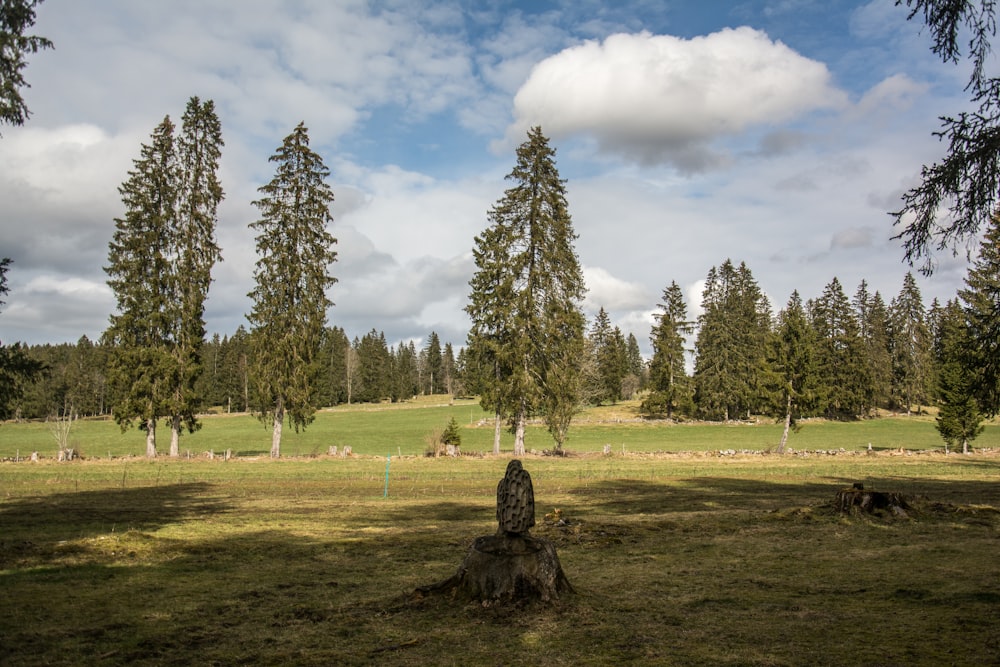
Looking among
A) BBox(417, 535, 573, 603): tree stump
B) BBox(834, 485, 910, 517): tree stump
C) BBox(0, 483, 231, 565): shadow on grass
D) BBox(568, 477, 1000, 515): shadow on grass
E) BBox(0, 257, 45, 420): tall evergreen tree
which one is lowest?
BBox(568, 477, 1000, 515): shadow on grass

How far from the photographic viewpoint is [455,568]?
10688 millimetres

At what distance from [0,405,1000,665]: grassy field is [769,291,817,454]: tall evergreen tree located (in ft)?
79.3

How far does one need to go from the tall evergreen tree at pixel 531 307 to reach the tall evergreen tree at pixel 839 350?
151 feet

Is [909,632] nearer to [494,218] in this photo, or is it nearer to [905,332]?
[494,218]

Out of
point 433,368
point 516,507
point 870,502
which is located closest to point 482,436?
point 870,502

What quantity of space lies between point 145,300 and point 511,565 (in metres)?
34.9

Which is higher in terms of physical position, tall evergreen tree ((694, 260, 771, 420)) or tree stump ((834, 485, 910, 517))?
tall evergreen tree ((694, 260, 771, 420))

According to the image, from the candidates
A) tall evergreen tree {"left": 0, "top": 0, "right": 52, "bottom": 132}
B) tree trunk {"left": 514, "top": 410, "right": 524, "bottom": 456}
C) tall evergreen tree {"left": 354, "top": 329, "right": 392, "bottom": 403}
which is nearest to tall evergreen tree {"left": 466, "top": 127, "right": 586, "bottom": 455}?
tree trunk {"left": 514, "top": 410, "right": 524, "bottom": 456}

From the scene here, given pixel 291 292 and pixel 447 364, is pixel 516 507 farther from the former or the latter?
pixel 447 364

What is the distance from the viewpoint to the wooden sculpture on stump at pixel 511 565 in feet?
26.1

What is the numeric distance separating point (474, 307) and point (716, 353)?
41.8m

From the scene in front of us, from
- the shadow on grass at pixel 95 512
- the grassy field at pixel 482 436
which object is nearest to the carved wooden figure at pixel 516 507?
the shadow on grass at pixel 95 512

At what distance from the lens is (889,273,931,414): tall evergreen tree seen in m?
83.9

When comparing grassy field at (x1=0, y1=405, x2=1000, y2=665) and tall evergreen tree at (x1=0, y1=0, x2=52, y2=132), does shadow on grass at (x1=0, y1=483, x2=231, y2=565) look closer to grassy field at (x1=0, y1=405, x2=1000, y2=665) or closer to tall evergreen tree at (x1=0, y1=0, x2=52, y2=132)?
grassy field at (x1=0, y1=405, x2=1000, y2=665)
